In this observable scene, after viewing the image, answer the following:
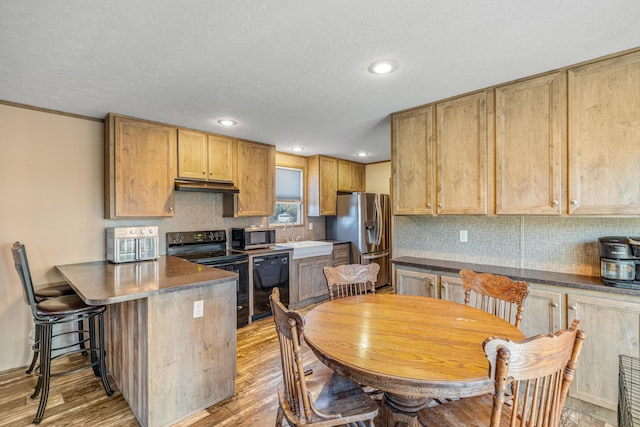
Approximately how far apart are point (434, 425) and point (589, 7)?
→ 2089mm

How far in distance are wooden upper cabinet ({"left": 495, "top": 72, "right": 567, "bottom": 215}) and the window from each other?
10.6 ft

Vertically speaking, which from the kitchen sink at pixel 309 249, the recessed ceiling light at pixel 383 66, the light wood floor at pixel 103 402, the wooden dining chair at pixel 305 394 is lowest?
the light wood floor at pixel 103 402

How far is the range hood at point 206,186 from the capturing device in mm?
3463

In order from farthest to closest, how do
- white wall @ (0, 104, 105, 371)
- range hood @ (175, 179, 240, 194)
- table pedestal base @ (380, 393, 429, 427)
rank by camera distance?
range hood @ (175, 179, 240, 194) < white wall @ (0, 104, 105, 371) < table pedestal base @ (380, 393, 429, 427)

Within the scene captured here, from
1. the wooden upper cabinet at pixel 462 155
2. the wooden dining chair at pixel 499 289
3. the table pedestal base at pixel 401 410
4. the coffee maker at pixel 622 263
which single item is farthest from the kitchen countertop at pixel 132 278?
the coffee maker at pixel 622 263

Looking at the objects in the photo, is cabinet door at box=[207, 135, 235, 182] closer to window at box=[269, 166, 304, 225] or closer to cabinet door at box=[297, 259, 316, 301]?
window at box=[269, 166, 304, 225]

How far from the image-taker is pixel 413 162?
2982mm

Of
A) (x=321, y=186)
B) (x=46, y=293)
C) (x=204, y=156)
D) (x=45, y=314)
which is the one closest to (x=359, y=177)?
(x=321, y=186)

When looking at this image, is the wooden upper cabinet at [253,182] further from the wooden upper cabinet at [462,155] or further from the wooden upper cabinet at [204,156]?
the wooden upper cabinet at [462,155]

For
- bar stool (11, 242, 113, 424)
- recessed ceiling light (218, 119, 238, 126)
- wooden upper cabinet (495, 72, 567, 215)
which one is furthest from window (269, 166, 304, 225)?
wooden upper cabinet (495, 72, 567, 215)

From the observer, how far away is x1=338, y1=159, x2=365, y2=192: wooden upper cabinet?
556 cm

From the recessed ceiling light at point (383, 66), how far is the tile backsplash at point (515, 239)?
1.62 meters

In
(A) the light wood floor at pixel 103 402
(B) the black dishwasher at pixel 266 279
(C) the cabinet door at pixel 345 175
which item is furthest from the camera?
(C) the cabinet door at pixel 345 175

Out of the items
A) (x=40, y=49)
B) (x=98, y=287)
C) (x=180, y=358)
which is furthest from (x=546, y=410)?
(x=40, y=49)
